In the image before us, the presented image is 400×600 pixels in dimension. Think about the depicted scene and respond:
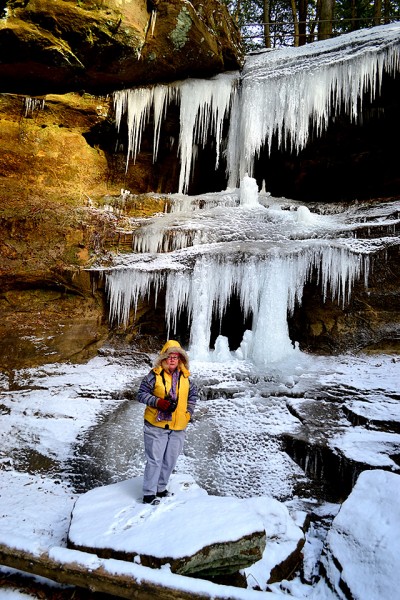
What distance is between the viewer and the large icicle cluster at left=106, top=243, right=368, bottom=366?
7.96m

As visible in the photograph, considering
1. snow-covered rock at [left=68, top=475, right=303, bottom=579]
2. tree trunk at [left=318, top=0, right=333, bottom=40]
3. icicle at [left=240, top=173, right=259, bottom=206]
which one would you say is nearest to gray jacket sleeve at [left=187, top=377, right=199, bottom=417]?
snow-covered rock at [left=68, top=475, right=303, bottom=579]

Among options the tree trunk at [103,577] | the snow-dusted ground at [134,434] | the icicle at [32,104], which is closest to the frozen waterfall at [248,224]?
the snow-dusted ground at [134,434]

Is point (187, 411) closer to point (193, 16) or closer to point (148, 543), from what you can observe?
point (148, 543)

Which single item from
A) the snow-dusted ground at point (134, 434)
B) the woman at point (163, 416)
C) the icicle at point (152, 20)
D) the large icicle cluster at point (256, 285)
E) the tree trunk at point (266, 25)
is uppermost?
the tree trunk at point (266, 25)

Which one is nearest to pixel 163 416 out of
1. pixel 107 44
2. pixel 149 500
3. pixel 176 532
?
pixel 149 500

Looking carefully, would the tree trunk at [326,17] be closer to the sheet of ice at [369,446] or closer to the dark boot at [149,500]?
the sheet of ice at [369,446]

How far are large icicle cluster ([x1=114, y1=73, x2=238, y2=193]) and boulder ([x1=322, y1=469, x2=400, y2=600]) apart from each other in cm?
918

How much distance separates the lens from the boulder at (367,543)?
2697 millimetres

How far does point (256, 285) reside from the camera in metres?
8.11

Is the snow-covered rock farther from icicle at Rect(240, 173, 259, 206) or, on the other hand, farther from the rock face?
the rock face

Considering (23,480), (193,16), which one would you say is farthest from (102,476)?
(193,16)

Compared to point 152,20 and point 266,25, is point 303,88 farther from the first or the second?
point 266,25

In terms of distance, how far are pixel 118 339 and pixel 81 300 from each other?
3.82ft

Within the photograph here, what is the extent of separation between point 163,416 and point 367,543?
1.79 meters
